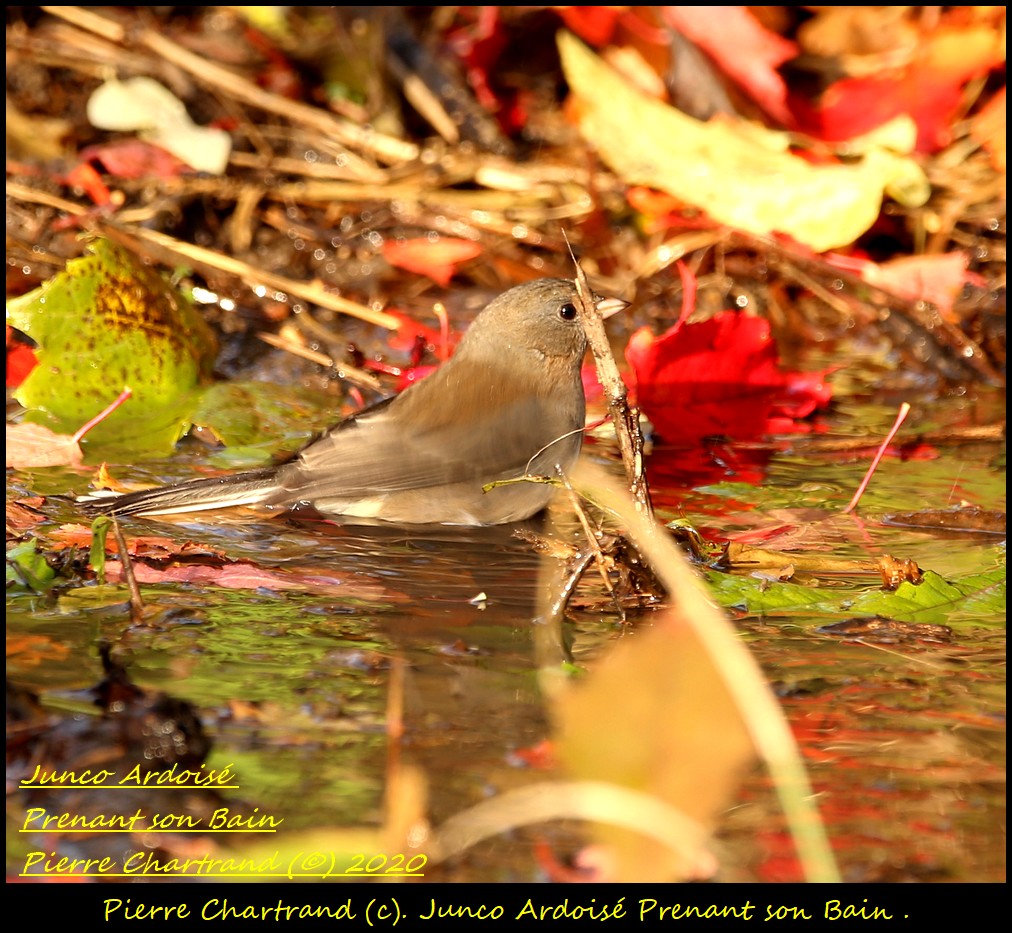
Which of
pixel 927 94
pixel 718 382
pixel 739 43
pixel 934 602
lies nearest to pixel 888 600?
pixel 934 602

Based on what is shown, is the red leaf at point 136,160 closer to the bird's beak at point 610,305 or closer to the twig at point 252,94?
the twig at point 252,94

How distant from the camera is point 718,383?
159 inches

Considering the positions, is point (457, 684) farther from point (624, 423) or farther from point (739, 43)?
point (739, 43)

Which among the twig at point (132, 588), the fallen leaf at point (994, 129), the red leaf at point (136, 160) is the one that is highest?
the red leaf at point (136, 160)

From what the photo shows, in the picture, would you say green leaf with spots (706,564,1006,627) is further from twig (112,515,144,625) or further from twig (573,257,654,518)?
twig (112,515,144,625)

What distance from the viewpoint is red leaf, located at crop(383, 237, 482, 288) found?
536 centimetres

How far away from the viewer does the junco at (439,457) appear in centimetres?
350

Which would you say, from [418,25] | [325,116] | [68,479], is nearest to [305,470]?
[68,479]

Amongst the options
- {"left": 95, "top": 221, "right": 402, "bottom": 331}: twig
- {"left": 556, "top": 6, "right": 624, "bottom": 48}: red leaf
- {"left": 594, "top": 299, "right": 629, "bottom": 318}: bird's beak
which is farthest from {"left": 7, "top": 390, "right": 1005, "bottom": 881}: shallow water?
{"left": 556, "top": 6, "right": 624, "bottom": 48}: red leaf

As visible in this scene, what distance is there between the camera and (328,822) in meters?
2.02

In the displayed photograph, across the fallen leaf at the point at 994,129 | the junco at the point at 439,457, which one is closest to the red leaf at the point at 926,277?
the fallen leaf at the point at 994,129

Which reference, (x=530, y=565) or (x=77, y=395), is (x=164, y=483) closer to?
(x=77, y=395)

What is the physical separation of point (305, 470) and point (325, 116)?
2.85 m

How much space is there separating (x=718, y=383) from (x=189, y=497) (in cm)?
168
